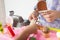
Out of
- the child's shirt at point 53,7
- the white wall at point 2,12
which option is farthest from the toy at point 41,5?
the white wall at point 2,12

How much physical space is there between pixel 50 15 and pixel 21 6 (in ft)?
0.76

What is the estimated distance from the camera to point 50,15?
0.74 metres

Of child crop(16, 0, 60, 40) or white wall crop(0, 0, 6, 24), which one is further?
white wall crop(0, 0, 6, 24)

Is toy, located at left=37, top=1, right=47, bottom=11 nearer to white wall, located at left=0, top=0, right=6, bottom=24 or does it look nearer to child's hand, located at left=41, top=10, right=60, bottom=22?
child's hand, located at left=41, top=10, right=60, bottom=22

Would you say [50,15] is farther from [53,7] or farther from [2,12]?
[2,12]

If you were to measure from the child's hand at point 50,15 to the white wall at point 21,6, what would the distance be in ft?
0.35

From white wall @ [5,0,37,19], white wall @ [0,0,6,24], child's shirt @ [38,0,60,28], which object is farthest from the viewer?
white wall @ [0,0,6,24]

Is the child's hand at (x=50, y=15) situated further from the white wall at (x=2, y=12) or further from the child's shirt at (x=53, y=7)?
the white wall at (x=2, y=12)

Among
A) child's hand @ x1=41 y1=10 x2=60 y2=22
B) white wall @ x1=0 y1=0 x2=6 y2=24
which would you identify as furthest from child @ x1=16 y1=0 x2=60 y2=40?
white wall @ x1=0 y1=0 x2=6 y2=24

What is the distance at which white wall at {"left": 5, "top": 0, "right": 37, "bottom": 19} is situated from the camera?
83 centimetres

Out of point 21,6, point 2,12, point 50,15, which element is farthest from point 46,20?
point 2,12

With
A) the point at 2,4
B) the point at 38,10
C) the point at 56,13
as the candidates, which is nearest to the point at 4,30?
the point at 2,4

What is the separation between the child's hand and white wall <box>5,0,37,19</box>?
11 centimetres

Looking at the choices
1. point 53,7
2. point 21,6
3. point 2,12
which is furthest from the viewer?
point 2,12
